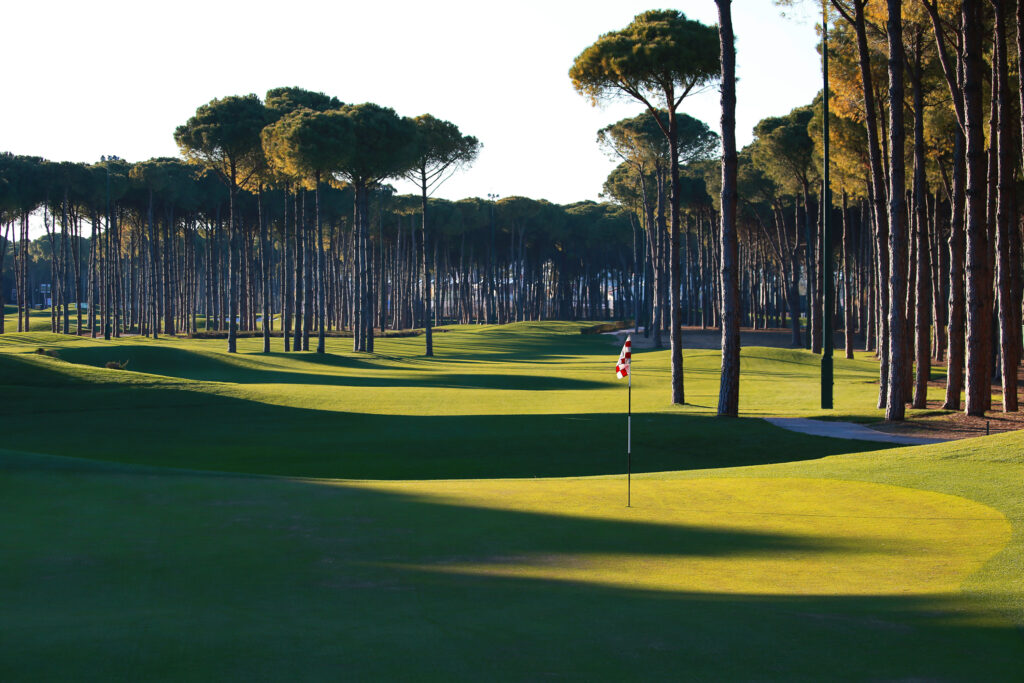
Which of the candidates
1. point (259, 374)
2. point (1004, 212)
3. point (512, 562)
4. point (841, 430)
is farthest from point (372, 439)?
point (259, 374)

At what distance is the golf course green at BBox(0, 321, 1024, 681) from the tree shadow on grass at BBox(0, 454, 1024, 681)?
0.09ft

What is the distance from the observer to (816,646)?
17.5ft

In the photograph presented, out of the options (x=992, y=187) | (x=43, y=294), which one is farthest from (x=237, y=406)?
(x=43, y=294)

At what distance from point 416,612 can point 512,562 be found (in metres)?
1.72

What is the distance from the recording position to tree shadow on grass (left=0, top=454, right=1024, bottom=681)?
16.2 ft

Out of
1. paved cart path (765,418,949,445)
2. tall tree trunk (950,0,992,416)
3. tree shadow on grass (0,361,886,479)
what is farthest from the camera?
tall tree trunk (950,0,992,416)

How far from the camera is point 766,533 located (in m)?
9.09

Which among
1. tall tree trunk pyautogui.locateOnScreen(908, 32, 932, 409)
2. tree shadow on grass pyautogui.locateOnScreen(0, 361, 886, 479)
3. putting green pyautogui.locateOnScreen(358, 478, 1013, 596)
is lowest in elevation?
tree shadow on grass pyautogui.locateOnScreen(0, 361, 886, 479)

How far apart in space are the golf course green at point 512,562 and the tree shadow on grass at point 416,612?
0.09 feet

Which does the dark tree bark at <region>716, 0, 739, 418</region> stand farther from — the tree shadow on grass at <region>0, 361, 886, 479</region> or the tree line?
the tree shadow on grass at <region>0, 361, 886, 479</region>

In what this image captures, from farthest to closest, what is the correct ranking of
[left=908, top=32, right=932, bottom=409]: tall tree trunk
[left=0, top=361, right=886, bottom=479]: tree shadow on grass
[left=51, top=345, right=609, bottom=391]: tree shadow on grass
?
[left=51, top=345, right=609, bottom=391]: tree shadow on grass
[left=908, top=32, right=932, bottom=409]: tall tree trunk
[left=0, top=361, right=886, bottom=479]: tree shadow on grass

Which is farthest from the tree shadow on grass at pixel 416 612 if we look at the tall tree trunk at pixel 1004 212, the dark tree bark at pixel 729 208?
the tall tree trunk at pixel 1004 212

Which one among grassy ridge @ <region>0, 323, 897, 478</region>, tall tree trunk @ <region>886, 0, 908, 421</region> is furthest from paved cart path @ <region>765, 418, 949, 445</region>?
tall tree trunk @ <region>886, 0, 908, 421</region>

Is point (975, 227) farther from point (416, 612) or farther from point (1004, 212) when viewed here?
point (416, 612)
